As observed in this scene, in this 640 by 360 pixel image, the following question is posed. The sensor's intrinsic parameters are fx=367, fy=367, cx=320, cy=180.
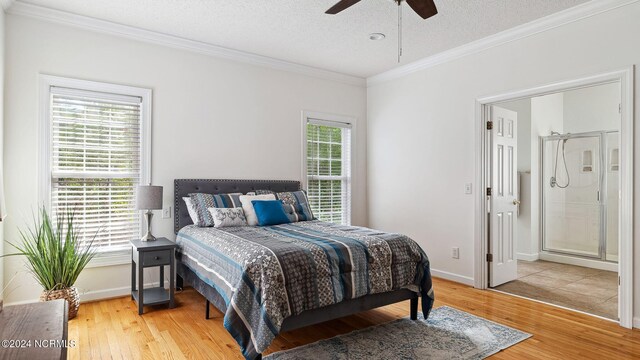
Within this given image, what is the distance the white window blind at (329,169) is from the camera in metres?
5.15

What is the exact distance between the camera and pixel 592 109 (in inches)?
215

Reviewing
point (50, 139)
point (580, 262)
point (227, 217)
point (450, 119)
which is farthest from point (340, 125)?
point (580, 262)

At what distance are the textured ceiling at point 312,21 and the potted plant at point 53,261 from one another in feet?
6.56

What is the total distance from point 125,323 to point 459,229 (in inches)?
140

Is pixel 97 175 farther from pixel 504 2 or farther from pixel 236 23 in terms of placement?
pixel 504 2

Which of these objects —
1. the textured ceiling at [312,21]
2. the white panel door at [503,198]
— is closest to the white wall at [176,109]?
the textured ceiling at [312,21]

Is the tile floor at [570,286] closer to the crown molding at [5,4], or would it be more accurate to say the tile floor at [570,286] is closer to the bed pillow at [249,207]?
the bed pillow at [249,207]

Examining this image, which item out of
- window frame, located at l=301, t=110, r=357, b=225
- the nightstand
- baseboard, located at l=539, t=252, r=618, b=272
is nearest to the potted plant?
the nightstand

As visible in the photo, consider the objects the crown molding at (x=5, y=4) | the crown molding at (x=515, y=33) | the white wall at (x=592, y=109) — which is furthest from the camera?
the white wall at (x=592, y=109)

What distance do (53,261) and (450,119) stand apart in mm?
4287

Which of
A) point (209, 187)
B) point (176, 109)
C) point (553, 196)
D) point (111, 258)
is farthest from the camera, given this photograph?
point (553, 196)

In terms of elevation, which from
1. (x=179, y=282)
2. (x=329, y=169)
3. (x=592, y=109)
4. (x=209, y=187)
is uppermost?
(x=592, y=109)

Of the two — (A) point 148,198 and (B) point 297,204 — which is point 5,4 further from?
(B) point 297,204

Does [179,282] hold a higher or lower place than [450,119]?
lower
